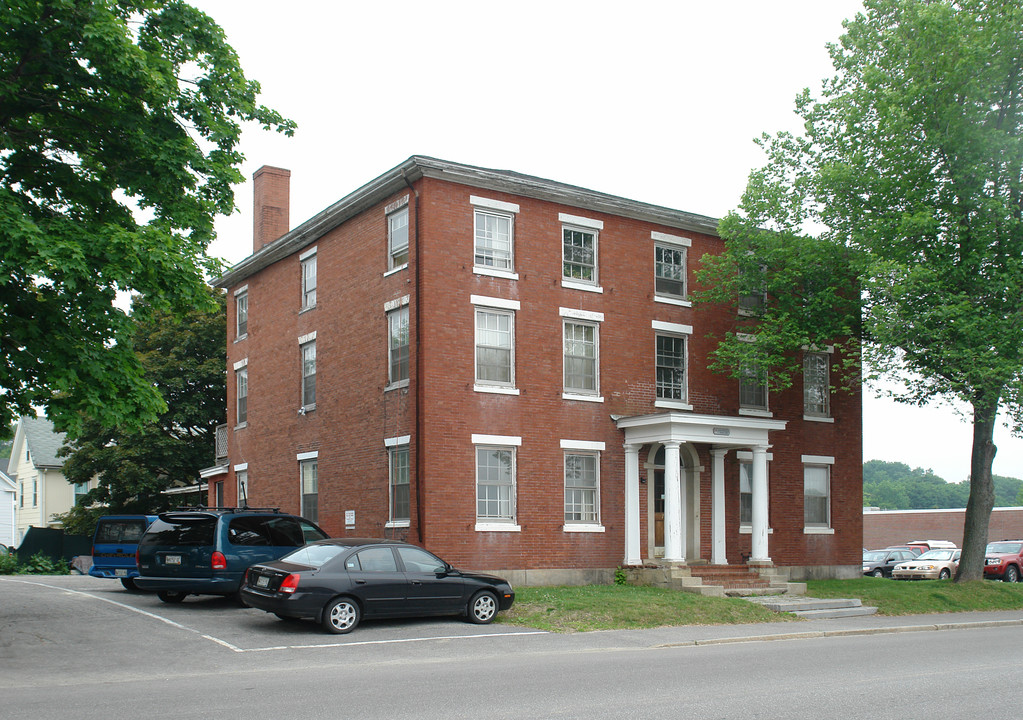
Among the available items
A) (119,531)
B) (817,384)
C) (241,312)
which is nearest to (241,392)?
(241,312)

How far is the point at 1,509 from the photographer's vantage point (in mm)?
54906

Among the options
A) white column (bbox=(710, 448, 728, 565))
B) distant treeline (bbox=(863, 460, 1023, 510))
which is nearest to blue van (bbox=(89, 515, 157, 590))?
white column (bbox=(710, 448, 728, 565))

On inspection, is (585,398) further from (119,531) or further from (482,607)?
(119,531)

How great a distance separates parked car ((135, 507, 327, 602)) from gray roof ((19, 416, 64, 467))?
129ft

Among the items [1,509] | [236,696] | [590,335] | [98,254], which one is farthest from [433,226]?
[1,509]

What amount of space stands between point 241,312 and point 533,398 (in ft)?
43.6

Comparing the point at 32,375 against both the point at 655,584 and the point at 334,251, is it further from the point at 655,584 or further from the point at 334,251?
the point at 655,584

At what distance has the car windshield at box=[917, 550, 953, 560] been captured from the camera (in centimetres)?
3734

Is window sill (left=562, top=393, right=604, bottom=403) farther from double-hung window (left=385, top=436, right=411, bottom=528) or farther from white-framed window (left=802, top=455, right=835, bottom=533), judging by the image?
white-framed window (left=802, top=455, right=835, bottom=533)

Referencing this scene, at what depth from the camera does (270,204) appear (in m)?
31.9

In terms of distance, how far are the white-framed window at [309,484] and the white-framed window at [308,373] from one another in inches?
57.5

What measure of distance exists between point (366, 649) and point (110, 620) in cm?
542

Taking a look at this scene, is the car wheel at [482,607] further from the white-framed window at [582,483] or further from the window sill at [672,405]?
the window sill at [672,405]

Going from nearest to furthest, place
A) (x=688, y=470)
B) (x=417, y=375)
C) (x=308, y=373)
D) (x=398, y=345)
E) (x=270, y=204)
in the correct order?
1. (x=417, y=375)
2. (x=398, y=345)
3. (x=688, y=470)
4. (x=308, y=373)
5. (x=270, y=204)
